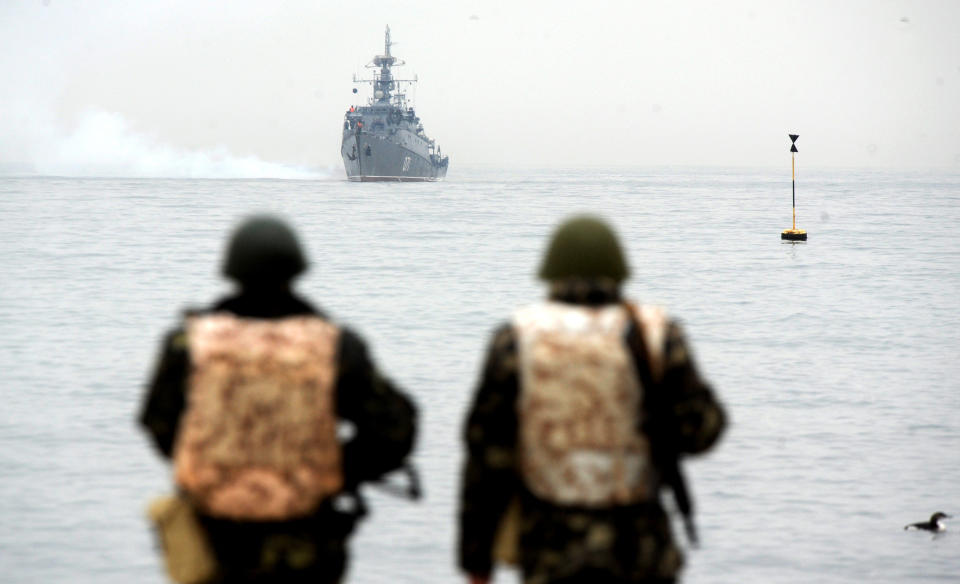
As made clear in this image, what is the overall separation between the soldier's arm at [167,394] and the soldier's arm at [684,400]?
136 cm

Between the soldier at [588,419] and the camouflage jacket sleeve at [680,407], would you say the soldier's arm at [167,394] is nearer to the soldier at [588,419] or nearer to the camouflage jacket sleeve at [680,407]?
the soldier at [588,419]

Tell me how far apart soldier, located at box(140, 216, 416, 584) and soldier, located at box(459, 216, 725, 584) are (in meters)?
0.31

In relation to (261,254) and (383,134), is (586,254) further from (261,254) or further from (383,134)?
(383,134)

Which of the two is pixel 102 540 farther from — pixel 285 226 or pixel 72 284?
pixel 72 284

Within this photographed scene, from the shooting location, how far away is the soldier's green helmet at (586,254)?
392cm

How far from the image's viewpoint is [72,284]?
3928 centimetres

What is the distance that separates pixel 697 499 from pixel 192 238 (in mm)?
47737

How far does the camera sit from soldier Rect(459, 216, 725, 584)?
12.7ft

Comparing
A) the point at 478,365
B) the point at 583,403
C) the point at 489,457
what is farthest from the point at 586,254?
the point at 478,365

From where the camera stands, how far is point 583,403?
3.88 m

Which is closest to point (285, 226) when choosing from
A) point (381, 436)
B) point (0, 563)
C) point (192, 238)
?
point (381, 436)

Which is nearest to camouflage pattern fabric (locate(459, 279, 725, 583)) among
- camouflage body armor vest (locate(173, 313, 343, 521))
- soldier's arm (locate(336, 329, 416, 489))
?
soldier's arm (locate(336, 329, 416, 489))

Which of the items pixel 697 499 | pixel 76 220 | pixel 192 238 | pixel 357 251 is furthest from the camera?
pixel 76 220

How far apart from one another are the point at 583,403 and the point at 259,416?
2.99 feet
